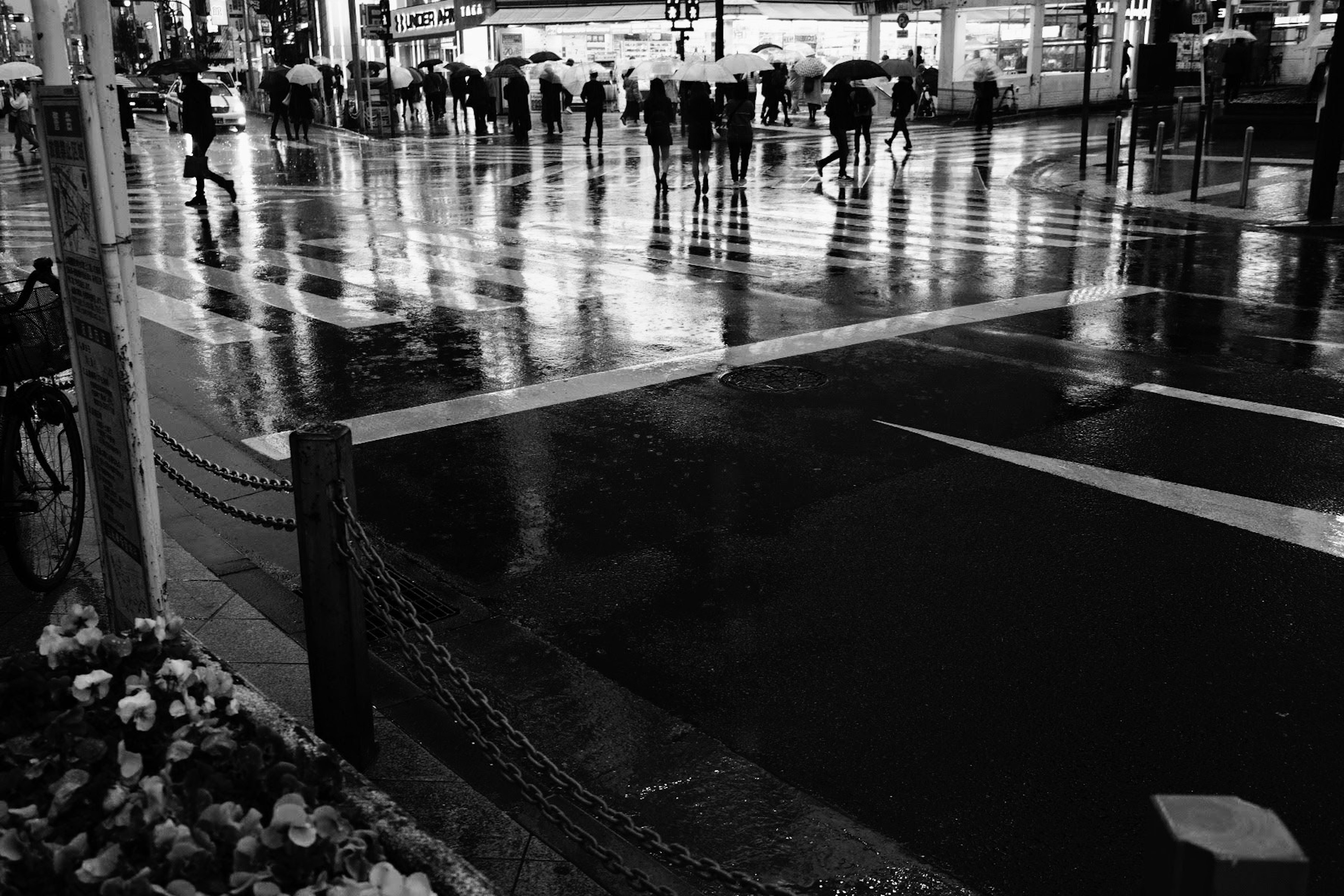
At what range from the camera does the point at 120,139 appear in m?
3.89

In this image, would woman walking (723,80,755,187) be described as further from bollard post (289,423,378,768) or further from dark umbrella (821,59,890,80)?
bollard post (289,423,378,768)

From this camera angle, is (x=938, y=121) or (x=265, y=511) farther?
(x=938, y=121)

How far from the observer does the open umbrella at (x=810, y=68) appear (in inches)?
1767

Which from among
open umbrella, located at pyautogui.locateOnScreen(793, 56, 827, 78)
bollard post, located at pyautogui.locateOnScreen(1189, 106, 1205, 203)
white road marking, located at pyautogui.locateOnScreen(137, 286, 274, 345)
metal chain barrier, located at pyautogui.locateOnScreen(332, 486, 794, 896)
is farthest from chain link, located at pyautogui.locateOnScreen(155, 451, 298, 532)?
open umbrella, located at pyautogui.locateOnScreen(793, 56, 827, 78)

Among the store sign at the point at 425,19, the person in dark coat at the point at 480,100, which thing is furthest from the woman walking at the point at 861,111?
the store sign at the point at 425,19

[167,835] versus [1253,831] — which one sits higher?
[1253,831]

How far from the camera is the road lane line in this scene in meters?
8.56

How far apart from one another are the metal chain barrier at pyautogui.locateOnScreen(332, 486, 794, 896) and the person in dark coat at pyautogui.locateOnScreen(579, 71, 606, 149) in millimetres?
32351

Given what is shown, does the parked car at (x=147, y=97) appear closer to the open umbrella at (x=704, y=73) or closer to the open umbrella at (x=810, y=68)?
the open umbrella at (x=810, y=68)

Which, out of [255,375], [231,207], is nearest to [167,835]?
[255,375]

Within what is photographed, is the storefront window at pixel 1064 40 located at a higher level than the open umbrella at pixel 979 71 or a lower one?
higher

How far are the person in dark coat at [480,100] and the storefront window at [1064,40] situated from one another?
20.7 m

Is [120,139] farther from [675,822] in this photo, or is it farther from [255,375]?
[255,375]

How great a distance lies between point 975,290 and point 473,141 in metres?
28.2
